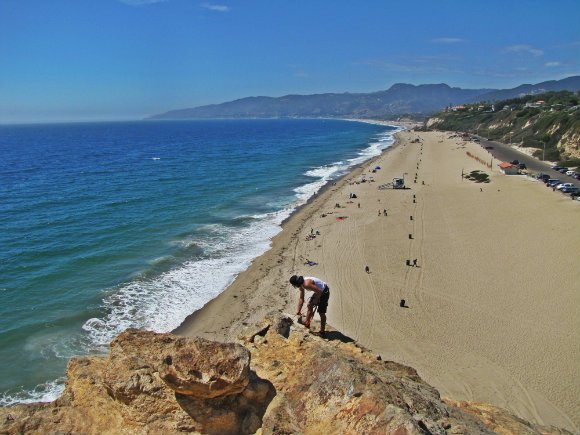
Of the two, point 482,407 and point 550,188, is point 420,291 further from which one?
point 550,188

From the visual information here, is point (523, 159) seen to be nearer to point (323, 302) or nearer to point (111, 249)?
point (111, 249)

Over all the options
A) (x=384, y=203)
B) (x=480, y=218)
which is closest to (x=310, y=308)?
(x=480, y=218)

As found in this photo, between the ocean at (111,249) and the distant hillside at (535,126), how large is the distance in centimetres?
3345

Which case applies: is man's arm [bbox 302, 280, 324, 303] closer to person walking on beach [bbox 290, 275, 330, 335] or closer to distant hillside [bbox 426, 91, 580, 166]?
person walking on beach [bbox 290, 275, 330, 335]

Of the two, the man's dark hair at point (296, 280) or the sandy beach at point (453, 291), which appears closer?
the man's dark hair at point (296, 280)

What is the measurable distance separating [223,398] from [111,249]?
2573 cm

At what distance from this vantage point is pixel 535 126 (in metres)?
90.9

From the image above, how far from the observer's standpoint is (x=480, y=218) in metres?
36.5

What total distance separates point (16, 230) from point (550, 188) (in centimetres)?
4815

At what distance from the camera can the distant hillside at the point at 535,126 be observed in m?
65.8

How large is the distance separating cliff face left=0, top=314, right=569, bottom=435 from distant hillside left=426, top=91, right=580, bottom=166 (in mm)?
62865

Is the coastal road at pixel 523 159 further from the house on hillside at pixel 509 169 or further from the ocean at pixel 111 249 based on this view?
the ocean at pixel 111 249

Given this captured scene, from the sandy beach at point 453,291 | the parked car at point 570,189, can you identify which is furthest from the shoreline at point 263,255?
the parked car at point 570,189

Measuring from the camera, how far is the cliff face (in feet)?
18.9
